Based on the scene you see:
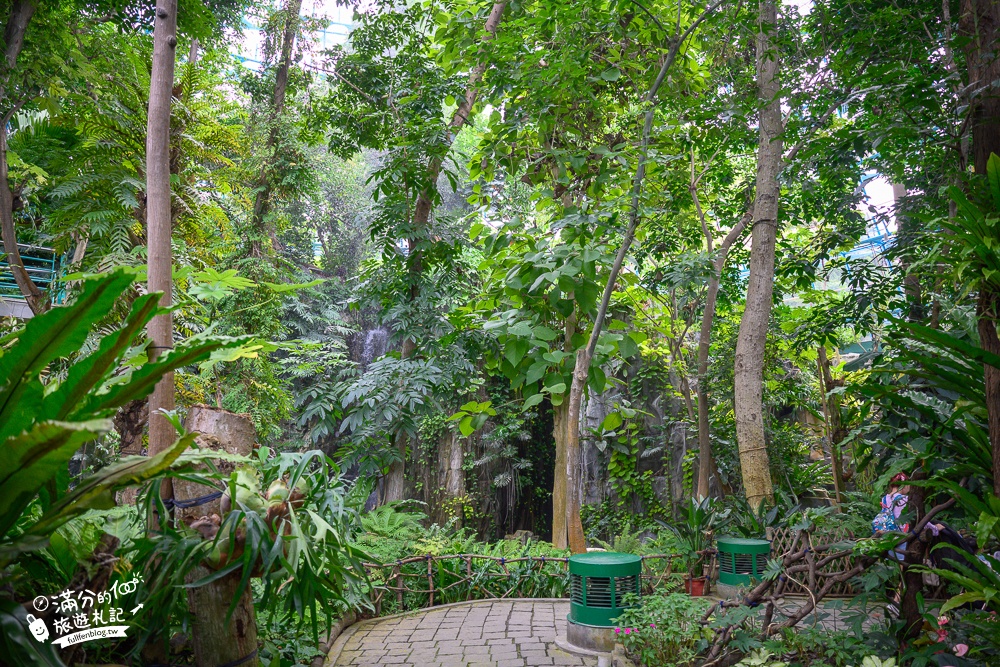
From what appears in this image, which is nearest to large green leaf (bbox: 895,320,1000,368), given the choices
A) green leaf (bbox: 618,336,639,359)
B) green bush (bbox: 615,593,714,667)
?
green leaf (bbox: 618,336,639,359)

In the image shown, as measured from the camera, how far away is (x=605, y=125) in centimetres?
639

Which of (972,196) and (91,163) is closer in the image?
(972,196)

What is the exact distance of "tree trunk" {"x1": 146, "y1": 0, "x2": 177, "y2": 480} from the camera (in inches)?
89.5

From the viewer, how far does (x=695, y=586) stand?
542 centimetres

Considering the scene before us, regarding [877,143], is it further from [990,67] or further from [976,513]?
[976,513]

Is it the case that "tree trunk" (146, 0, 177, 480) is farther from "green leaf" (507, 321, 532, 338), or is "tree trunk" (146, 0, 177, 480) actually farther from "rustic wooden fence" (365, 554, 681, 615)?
"rustic wooden fence" (365, 554, 681, 615)

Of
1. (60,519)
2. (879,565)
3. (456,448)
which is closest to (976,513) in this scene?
(879,565)

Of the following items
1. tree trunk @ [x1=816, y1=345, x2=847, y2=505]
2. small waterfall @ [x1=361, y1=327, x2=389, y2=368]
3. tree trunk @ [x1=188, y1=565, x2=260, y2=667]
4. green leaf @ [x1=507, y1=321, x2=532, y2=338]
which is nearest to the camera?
tree trunk @ [x1=188, y1=565, x2=260, y2=667]

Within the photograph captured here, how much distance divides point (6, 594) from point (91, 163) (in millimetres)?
3409

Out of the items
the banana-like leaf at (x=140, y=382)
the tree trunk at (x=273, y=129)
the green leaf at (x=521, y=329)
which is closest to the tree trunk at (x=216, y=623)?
the banana-like leaf at (x=140, y=382)

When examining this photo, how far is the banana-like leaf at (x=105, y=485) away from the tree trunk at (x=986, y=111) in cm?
268

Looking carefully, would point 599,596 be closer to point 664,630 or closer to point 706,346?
point 664,630

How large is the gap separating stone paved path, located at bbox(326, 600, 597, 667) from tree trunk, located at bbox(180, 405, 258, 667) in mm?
2180

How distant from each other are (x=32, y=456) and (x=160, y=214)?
131cm
